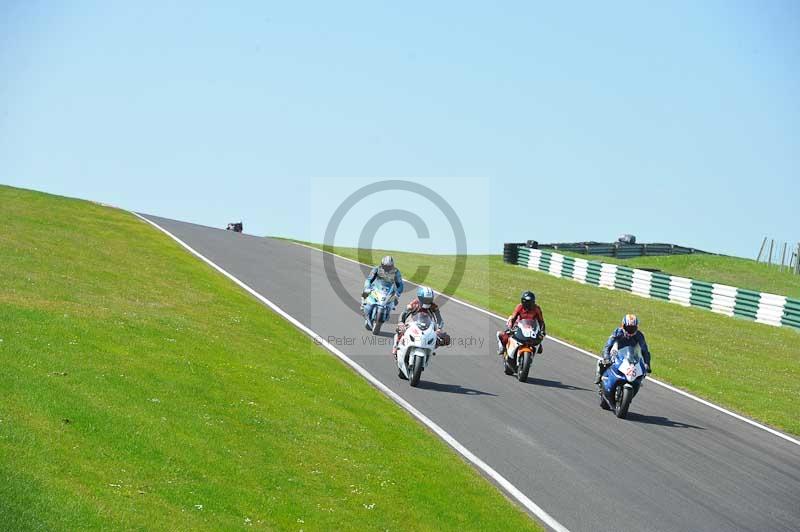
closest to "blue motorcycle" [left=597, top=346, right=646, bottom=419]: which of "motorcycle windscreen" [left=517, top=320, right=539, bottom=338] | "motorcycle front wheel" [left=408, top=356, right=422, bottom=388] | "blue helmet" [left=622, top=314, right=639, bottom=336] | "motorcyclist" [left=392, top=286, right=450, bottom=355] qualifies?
"blue helmet" [left=622, top=314, right=639, bottom=336]

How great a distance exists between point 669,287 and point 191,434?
116ft

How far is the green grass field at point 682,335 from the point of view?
891 inches

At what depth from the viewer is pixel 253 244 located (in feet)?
153

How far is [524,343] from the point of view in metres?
21.0

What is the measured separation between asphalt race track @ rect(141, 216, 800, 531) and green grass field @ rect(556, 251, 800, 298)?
93.3ft

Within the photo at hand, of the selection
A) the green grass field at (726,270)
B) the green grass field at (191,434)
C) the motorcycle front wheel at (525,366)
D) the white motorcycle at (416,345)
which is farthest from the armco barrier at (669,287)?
the green grass field at (191,434)

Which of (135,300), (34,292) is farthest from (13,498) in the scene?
(135,300)

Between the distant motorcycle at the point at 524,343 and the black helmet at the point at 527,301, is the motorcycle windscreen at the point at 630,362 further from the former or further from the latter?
the black helmet at the point at 527,301

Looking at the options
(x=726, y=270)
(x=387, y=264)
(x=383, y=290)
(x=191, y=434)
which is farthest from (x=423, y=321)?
(x=726, y=270)

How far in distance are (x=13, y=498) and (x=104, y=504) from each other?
0.78 metres

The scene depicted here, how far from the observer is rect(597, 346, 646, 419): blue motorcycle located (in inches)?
710

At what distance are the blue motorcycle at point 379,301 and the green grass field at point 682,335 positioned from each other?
18.0ft

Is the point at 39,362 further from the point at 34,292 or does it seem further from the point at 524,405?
the point at 524,405

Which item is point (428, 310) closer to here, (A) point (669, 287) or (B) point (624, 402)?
(B) point (624, 402)
